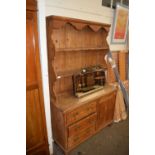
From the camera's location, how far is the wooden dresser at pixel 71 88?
6.26 feet

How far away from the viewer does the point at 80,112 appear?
6.79ft

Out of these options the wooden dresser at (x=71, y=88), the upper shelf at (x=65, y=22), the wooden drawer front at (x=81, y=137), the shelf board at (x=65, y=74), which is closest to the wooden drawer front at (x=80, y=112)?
the wooden dresser at (x=71, y=88)

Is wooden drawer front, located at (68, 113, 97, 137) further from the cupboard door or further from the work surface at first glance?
the work surface

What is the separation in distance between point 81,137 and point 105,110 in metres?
0.64

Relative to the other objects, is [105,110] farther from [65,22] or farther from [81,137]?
[65,22]

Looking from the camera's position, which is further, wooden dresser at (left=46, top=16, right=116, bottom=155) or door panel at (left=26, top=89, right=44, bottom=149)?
wooden dresser at (left=46, top=16, right=116, bottom=155)

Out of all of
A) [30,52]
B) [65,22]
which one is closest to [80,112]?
[30,52]

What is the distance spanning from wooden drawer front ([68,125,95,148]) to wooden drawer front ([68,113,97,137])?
0.07m

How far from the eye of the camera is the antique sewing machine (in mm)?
2305

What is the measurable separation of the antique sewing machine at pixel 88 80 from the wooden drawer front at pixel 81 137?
58 centimetres

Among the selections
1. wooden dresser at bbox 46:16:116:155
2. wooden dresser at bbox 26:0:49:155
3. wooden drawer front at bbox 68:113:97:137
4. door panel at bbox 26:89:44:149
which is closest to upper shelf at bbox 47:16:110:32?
wooden dresser at bbox 46:16:116:155

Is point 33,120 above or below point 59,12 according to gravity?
below
